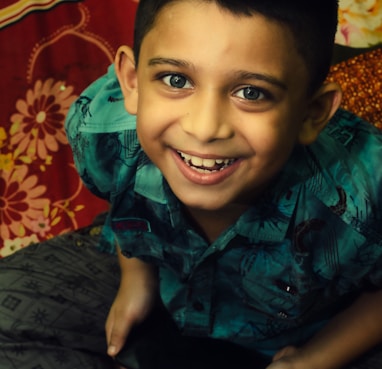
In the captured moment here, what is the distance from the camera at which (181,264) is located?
2.99ft

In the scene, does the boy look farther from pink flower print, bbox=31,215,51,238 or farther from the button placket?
pink flower print, bbox=31,215,51,238

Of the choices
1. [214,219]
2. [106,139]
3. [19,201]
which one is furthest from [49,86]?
[214,219]

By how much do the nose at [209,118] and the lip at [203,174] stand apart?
2.0 inches

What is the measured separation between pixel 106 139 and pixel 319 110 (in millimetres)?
307

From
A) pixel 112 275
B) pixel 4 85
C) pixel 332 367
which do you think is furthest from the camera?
pixel 4 85

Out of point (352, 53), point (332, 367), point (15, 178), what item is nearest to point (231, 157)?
point (332, 367)

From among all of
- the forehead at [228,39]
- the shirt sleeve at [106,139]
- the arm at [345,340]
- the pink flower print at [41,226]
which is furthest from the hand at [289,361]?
the pink flower print at [41,226]

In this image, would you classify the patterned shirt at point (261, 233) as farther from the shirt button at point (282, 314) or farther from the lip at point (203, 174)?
the lip at point (203, 174)

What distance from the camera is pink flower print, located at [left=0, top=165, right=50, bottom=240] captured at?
124cm

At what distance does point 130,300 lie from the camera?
0.97m

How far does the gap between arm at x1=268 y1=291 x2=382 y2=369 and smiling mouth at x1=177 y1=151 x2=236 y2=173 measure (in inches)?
13.3

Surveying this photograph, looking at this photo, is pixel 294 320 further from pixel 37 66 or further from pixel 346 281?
pixel 37 66

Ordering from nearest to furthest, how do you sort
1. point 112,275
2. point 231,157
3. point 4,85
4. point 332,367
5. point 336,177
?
point 231,157 → point 336,177 → point 332,367 → point 112,275 → point 4,85

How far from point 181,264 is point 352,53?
0.52 m
